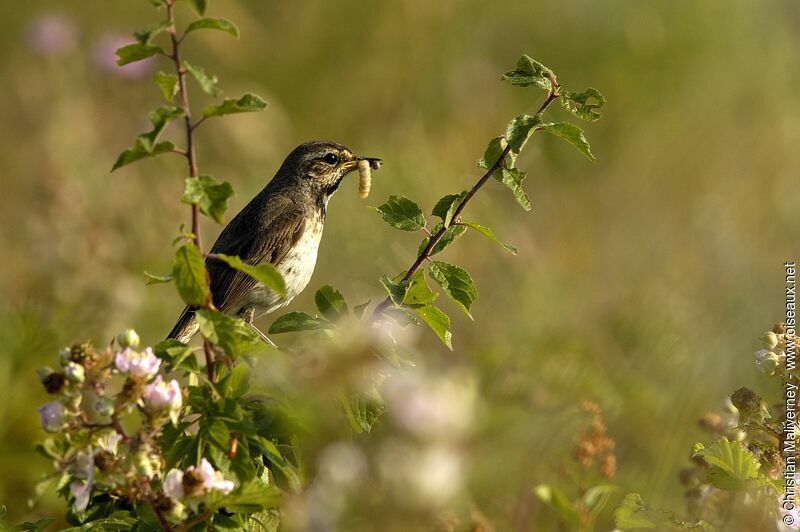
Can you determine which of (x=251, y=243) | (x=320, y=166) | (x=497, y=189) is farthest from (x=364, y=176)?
(x=497, y=189)

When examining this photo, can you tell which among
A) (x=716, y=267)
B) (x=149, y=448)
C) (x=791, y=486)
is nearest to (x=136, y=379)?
(x=149, y=448)

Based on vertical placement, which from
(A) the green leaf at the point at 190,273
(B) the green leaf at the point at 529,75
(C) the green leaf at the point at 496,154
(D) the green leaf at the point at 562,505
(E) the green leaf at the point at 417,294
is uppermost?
(B) the green leaf at the point at 529,75

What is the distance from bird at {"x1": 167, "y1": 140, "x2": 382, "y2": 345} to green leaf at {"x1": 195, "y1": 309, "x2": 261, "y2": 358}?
1684 millimetres

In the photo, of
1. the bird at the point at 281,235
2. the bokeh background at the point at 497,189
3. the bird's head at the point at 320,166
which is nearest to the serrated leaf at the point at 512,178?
the bokeh background at the point at 497,189

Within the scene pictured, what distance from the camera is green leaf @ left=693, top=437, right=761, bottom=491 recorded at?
2.09m

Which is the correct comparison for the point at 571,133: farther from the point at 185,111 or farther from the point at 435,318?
the point at 185,111

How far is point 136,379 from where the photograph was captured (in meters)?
1.77

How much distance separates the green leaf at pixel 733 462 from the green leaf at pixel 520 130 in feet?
2.18

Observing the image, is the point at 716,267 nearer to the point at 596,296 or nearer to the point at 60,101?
the point at 596,296

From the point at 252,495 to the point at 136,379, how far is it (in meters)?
0.30

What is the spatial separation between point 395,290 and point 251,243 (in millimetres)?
1803

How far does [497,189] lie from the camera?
7.00 m

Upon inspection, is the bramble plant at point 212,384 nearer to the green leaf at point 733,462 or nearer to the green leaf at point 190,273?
the green leaf at point 190,273

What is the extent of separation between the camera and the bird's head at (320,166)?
420 centimetres
